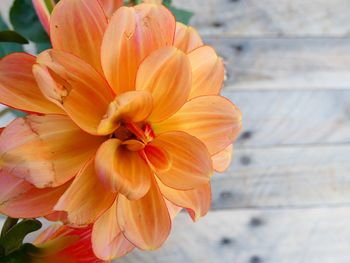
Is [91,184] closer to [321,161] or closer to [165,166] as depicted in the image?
[165,166]

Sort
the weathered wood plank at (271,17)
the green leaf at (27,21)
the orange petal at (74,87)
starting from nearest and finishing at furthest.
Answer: the orange petal at (74,87) < the green leaf at (27,21) < the weathered wood plank at (271,17)

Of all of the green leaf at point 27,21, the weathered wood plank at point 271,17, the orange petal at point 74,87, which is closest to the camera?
the orange petal at point 74,87

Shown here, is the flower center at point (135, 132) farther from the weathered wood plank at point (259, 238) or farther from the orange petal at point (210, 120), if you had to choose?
the weathered wood plank at point (259, 238)

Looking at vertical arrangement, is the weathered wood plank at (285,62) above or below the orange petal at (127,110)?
below

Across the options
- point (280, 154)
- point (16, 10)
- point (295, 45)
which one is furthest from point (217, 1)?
point (16, 10)

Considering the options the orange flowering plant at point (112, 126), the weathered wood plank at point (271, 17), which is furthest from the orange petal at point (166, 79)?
the weathered wood plank at point (271, 17)

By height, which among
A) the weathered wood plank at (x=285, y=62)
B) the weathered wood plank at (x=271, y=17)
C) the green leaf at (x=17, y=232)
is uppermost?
the green leaf at (x=17, y=232)

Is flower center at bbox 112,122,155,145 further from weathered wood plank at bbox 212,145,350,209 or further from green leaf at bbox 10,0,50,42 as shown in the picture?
weathered wood plank at bbox 212,145,350,209
